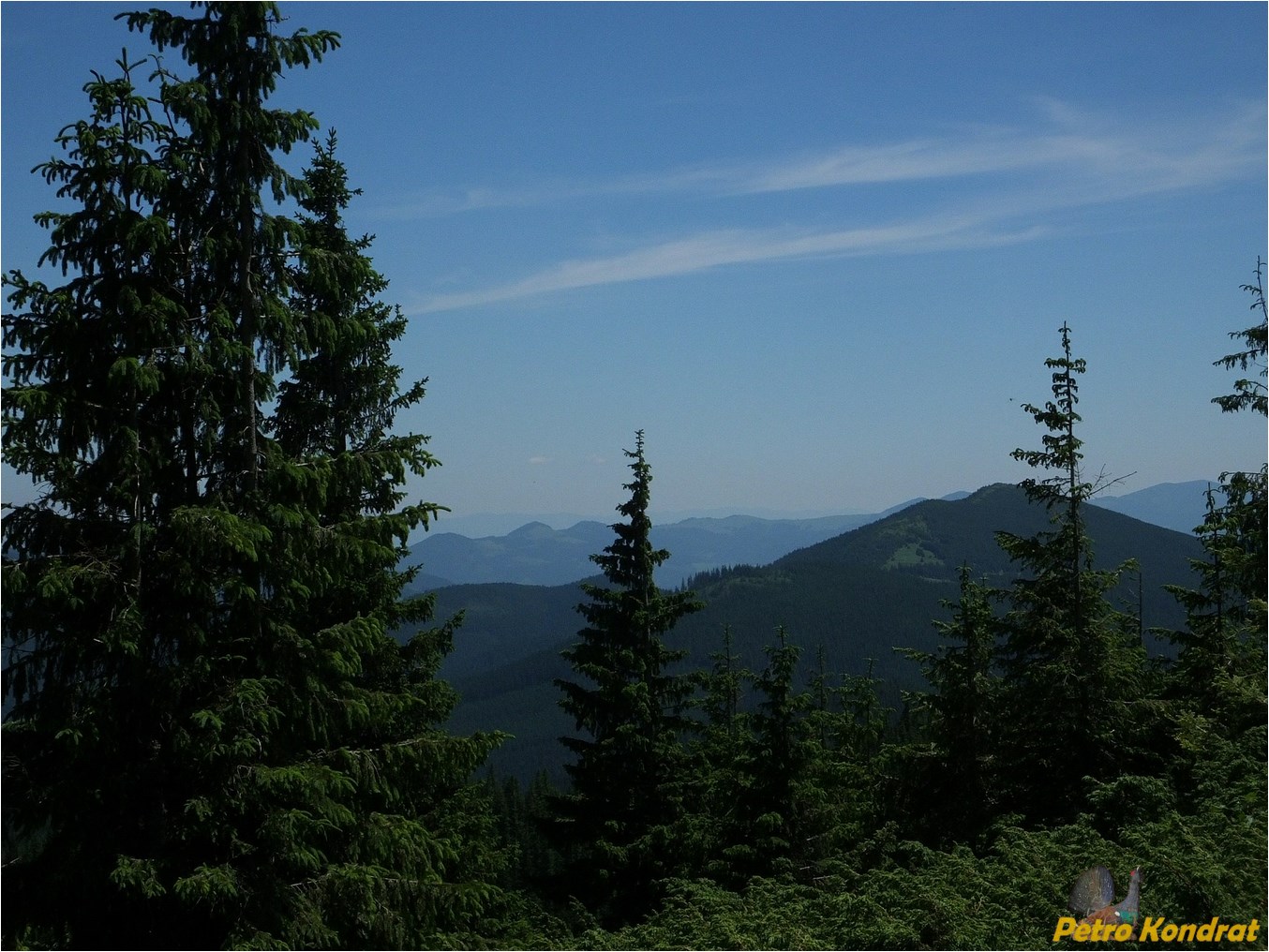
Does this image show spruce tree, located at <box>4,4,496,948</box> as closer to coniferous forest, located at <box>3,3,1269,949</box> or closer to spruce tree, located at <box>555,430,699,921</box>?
coniferous forest, located at <box>3,3,1269,949</box>

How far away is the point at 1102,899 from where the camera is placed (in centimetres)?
1157

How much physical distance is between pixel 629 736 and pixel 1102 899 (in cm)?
1327

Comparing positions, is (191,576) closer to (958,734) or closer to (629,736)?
(629,736)

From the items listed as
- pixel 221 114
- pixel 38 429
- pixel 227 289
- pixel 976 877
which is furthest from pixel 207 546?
pixel 976 877

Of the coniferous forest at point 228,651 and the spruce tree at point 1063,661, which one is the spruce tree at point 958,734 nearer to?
the spruce tree at point 1063,661

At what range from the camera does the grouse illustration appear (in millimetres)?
10930

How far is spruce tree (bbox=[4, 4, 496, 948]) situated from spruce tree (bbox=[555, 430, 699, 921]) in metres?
11.0

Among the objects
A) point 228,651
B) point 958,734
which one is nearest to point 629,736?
point 958,734

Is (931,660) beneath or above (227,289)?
beneath

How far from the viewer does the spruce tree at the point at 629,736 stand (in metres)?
23.4

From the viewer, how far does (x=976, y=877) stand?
1337 cm

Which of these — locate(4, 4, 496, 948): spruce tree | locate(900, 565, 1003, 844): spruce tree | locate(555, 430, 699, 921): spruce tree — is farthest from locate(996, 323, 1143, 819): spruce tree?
locate(4, 4, 496, 948): spruce tree

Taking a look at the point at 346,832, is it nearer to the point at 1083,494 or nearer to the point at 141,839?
the point at 141,839

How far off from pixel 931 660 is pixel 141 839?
17.7m
